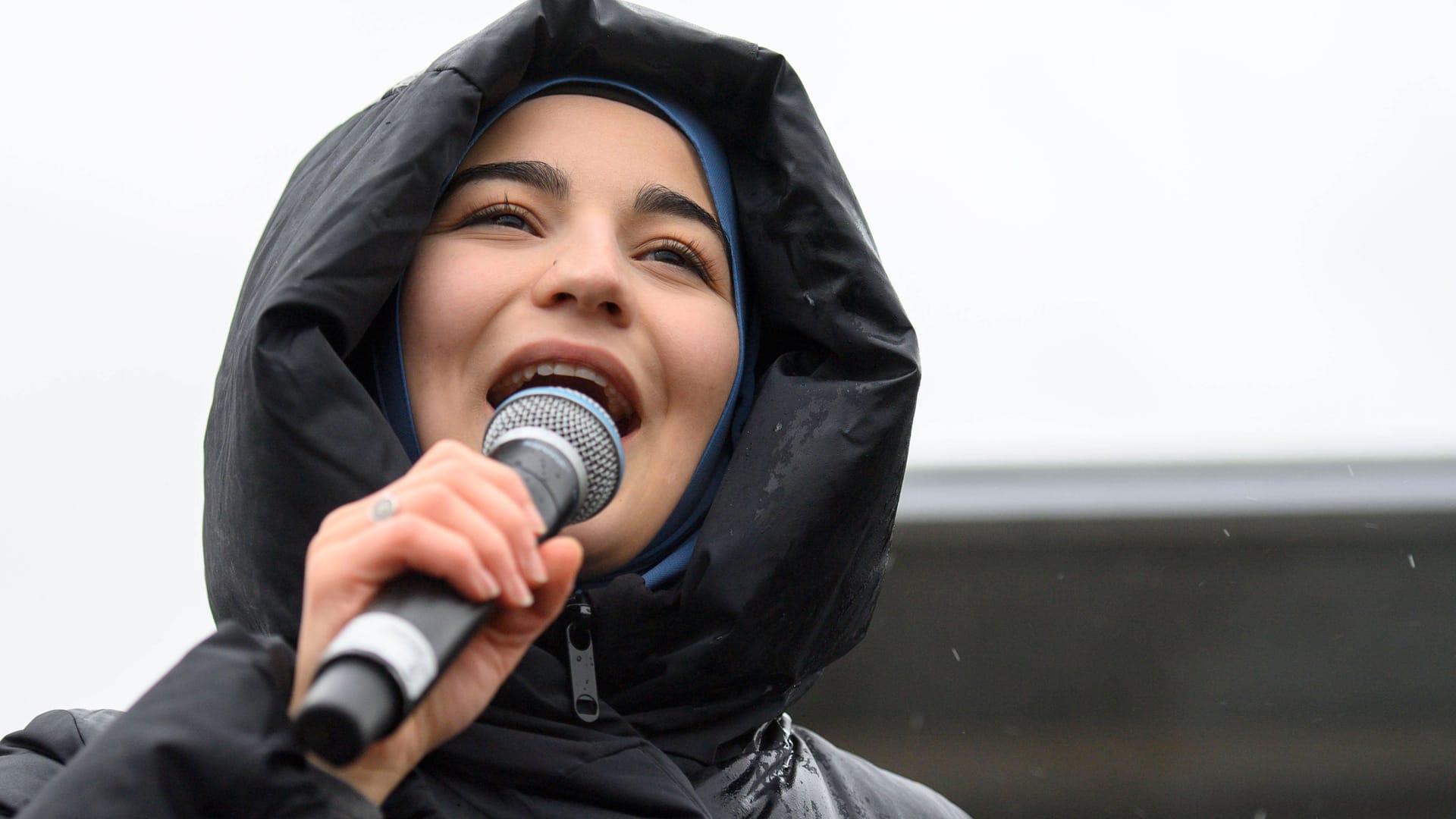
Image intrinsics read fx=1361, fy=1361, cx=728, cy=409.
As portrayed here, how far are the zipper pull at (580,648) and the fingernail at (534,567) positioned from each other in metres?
0.53

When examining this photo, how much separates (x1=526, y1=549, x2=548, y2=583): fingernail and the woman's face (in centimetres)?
62

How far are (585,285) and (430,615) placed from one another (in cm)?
75

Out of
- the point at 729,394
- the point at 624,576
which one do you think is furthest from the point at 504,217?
the point at 624,576

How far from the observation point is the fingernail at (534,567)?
989 millimetres

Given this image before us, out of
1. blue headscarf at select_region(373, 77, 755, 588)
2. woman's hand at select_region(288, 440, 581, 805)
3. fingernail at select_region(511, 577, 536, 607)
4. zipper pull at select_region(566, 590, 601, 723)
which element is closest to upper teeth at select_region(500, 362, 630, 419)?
blue headscarf at select_region(373, 77, 755, 588)

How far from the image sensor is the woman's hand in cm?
95

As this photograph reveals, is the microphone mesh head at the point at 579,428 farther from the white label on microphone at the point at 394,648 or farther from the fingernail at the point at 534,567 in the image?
the white label on microphone at the point at 394,648

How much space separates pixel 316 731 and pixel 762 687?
970 millimetres

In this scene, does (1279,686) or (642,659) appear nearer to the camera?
(642,659)

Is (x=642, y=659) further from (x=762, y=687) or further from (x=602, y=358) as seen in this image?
(x=602, y=358)

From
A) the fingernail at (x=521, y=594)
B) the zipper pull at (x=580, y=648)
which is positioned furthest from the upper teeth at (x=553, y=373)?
the fingernail at (x=521, y=594)

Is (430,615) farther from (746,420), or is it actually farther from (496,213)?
(746,420)

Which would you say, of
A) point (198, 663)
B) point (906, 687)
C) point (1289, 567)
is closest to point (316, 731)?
point (198, 663)

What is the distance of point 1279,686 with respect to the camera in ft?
17.2
